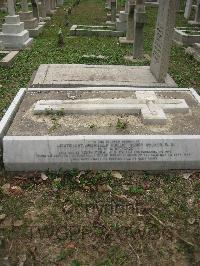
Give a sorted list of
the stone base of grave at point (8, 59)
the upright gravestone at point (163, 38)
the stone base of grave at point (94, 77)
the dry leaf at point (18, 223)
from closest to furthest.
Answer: the dry leaf at point (18, 223), the upright gravestone at point (163, 38), the stone base of grave at point (94, 77), the stone base of grave at point (8, 59)

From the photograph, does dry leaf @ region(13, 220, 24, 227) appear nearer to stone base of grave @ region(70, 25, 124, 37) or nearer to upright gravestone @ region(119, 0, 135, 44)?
upright gravestone @ region(119, 0, 135, 44)

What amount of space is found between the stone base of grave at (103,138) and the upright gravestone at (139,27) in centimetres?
508

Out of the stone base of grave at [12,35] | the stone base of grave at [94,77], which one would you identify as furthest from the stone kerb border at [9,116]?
the stone base of grave at [12,35]

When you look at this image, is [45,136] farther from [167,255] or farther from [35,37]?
[35,37]

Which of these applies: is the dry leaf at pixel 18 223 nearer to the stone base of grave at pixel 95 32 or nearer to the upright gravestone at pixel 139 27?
the upright gravestone at pixel 139 27

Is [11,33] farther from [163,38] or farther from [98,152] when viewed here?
[98,152]

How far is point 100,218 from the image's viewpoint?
368cm

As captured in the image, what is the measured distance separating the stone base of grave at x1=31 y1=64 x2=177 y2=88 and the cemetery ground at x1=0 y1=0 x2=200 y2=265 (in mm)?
2016

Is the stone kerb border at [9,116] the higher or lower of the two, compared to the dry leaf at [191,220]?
higher

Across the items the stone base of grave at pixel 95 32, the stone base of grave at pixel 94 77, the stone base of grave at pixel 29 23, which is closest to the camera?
the stone base of grave at pixel 94 77

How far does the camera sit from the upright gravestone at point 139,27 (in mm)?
9164

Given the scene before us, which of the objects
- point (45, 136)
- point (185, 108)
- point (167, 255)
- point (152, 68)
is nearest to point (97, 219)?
point (167, 255)

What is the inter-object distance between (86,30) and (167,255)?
1151 centimetres

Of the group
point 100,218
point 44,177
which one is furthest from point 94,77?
point 100,218
